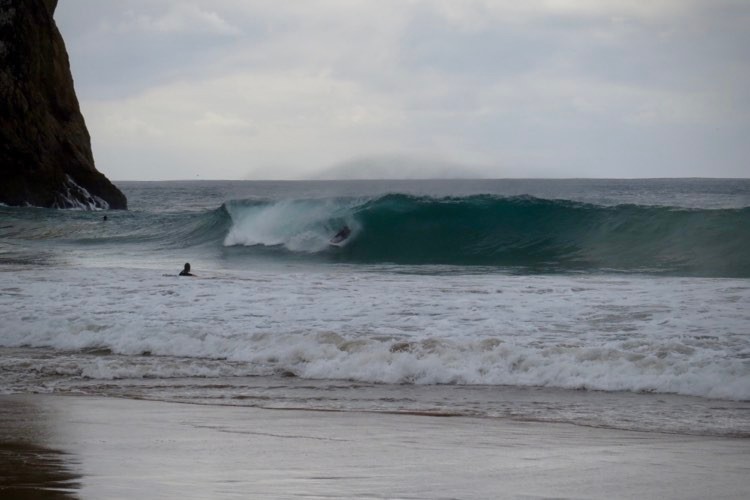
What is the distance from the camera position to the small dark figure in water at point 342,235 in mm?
24922

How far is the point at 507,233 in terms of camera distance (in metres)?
24.9

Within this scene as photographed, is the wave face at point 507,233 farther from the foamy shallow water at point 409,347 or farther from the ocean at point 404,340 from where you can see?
the foamy shallow water at point 409,347

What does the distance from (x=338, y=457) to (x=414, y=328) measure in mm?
4971

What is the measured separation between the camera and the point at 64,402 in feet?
21.9

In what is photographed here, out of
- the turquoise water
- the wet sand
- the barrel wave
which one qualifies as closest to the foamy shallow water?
the wet sand

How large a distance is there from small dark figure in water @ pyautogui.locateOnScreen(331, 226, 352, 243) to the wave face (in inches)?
6.9

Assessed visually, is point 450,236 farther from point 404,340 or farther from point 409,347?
point 409,347

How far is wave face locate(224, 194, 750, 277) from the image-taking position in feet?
67.6

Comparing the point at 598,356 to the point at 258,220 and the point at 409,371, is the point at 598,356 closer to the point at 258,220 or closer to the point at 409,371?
the point at 409,371

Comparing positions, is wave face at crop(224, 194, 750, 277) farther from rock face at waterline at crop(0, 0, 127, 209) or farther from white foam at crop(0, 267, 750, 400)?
rock face at waterline at crop(0, 0, 127, 209)

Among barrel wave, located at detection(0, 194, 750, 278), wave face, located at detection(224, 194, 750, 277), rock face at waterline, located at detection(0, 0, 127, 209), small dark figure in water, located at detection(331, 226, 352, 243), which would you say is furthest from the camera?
rock face at waterline, located at detection(0, 0, 127, 209)

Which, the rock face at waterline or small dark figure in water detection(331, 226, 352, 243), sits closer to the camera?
small dark figure in water detection(331, 226, 352, 243)

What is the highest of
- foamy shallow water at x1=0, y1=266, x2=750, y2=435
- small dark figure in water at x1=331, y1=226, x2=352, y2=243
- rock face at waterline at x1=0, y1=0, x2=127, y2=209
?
rock face at waterline at x1=0, y1=0, x2=127, y2=209

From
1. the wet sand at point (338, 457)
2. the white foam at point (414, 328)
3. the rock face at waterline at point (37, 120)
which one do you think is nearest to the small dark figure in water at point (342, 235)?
the white foam at point (414, 328)
